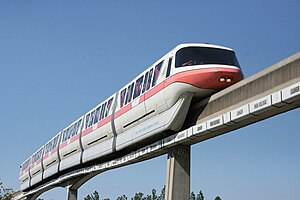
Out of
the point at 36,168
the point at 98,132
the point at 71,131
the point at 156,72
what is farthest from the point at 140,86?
the point at 36,168

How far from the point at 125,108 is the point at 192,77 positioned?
725 cm

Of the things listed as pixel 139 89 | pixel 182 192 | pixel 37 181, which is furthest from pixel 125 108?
pixel 37 181

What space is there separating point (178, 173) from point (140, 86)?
5.05m

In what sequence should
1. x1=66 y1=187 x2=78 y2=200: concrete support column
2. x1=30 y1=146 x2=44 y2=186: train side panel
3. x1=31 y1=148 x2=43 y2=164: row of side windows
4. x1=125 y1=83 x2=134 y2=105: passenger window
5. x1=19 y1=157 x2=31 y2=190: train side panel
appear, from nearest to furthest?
x1=125 y1=83 x2=134 y2=105: passenger window
x1=66 y1=187 x2=78 y2=200: concrete support column
x1=30 y1=146 x2=44 y2=186: train side panel
x1=31 y1=148 x2=43 y2=164: row of side windows
x1=19 y1=157 x2=31 y2=190: train side panel

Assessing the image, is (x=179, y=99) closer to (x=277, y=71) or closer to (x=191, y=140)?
(x=191, y=140)

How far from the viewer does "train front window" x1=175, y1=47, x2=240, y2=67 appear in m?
18.6

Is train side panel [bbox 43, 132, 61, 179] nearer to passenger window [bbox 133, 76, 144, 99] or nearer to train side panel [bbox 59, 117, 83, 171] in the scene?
train side panel [bbox 59, 117, 83, 171]

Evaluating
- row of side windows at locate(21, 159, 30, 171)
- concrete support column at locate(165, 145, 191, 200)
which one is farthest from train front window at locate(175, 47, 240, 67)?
row of side windows at locate(21, 159, 30, 171)

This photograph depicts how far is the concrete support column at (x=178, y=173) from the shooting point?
19.9 metres

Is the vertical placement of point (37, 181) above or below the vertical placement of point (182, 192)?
above

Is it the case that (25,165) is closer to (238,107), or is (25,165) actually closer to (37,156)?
(37,156)

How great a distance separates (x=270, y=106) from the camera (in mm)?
14398

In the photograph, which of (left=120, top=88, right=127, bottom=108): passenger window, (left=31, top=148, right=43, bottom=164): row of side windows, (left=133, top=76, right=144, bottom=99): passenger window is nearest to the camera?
(left=133, top=76, right=144, bottom=99): passenger window

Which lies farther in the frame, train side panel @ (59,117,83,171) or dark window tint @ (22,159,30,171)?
dark window tint @ (22,159,30,171)
